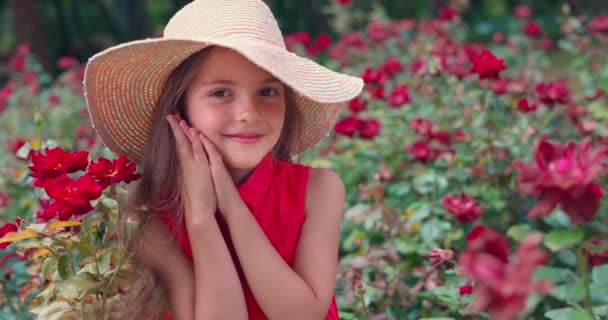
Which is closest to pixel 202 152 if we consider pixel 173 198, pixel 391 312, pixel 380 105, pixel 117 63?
pixel 173 198

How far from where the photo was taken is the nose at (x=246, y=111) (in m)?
1.42

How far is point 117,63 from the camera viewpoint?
1531 millimetres

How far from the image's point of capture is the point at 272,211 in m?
1.63

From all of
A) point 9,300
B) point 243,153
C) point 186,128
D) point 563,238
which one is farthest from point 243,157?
point 9,300

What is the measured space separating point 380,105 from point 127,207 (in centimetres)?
225

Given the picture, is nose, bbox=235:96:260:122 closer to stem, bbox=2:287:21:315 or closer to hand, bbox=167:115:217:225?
hand, bbox=167:115:217:225

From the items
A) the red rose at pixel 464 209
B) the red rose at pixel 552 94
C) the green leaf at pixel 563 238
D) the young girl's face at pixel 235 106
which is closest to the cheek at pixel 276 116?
the young girl's face at pixel 235 106

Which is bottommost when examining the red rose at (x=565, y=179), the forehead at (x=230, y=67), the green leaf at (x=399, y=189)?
the green leaf at (x=399, y=189)

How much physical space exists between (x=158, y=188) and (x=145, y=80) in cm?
23

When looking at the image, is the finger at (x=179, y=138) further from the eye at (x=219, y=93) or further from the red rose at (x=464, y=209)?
the red rose at (x=464, y=209)

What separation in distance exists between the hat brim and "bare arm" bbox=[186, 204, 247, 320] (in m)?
0.32

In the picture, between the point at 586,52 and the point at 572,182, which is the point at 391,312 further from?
the point at 586,52

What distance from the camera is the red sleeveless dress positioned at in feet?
5.13

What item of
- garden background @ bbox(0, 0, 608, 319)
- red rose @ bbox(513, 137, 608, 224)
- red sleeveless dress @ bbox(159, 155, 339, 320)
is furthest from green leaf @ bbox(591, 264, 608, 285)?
red sleeveless dress @ bbox(159, 155, 339, 320)
